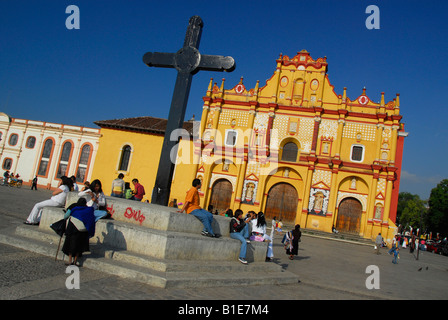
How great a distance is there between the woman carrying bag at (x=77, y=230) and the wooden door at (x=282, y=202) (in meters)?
23.3

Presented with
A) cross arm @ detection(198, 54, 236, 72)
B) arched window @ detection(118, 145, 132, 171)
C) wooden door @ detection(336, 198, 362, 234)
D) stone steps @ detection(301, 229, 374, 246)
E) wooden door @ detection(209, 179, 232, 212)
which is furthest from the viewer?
arched window @ detection(118, 145, 132, 171)

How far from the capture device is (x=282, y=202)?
2772 cm

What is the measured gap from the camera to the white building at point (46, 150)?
1300 inches

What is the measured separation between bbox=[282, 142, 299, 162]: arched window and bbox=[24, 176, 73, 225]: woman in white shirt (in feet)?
73.5

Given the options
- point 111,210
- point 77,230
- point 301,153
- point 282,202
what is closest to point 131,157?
point 282,202

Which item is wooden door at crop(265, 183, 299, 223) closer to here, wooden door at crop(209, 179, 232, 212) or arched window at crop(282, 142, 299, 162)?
arched window at crop(282, 142, 299, 162)

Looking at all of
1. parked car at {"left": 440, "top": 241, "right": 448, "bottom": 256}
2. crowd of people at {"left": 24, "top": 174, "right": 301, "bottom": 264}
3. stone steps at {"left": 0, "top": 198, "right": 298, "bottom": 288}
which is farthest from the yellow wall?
parked car at {"left": 440, "top": 241, "right": 448, "bottom": 256}

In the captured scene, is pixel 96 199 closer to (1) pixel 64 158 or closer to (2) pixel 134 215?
(2) pixel 134 215

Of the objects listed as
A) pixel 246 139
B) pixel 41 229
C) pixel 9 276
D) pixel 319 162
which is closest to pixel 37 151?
pixel 246 139

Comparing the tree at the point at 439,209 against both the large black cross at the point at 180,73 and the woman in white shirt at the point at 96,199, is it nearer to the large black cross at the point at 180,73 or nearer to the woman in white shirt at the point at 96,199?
the large black cross at the point at 180,73

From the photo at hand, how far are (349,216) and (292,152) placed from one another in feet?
23.4

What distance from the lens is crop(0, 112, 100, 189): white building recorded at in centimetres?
3303

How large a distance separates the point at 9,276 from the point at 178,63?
5.65 metres

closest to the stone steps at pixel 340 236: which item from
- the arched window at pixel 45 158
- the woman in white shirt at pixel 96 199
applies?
the woman in white shirt at pixel 96 199
